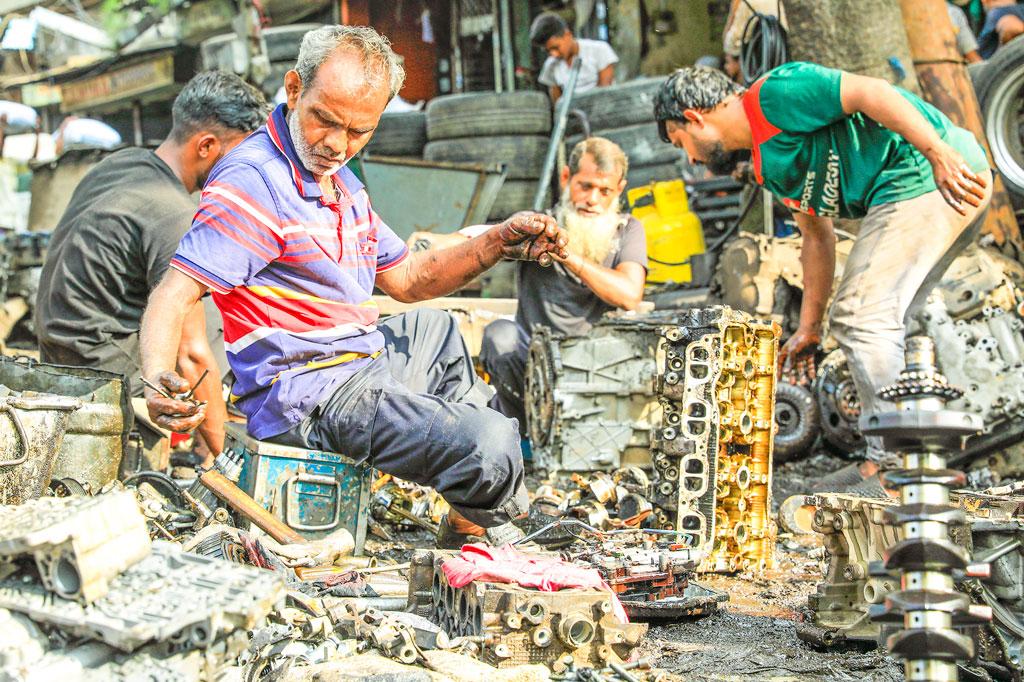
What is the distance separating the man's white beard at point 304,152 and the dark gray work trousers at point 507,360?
2.56 metres

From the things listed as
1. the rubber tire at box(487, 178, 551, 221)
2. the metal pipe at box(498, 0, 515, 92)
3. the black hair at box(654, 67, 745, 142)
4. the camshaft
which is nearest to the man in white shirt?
the rubber tire at box(487, 178, 551, 221)

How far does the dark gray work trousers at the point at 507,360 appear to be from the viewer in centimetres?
613

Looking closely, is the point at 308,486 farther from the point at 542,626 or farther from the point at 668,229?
the point at 668,229

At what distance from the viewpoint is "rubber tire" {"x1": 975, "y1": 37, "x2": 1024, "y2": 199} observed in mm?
7016

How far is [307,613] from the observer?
281 centimetres

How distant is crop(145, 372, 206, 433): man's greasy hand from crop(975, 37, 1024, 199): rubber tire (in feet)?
19.1

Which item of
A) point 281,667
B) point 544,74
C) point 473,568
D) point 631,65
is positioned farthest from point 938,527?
point 631,65

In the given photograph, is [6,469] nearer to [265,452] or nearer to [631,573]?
[265,452]

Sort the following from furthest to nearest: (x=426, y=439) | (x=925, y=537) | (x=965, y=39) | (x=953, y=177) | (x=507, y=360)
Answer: (x=965, y=39), (x=507, y=360), (x=953, y=177), (x=426, y=439), (x=925, y=537)

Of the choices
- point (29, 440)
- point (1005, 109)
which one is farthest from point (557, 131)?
point (29, 440)

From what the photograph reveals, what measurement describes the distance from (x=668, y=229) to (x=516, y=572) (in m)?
5.46

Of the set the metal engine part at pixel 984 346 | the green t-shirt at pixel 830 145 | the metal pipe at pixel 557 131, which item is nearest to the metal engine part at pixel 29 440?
the green t-shirt at pixel 830 145

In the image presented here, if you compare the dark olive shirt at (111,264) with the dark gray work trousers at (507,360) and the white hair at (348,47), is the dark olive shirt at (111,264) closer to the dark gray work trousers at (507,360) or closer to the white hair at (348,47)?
the white hair at (348,47)

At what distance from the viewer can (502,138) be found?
A: 10352 mm
